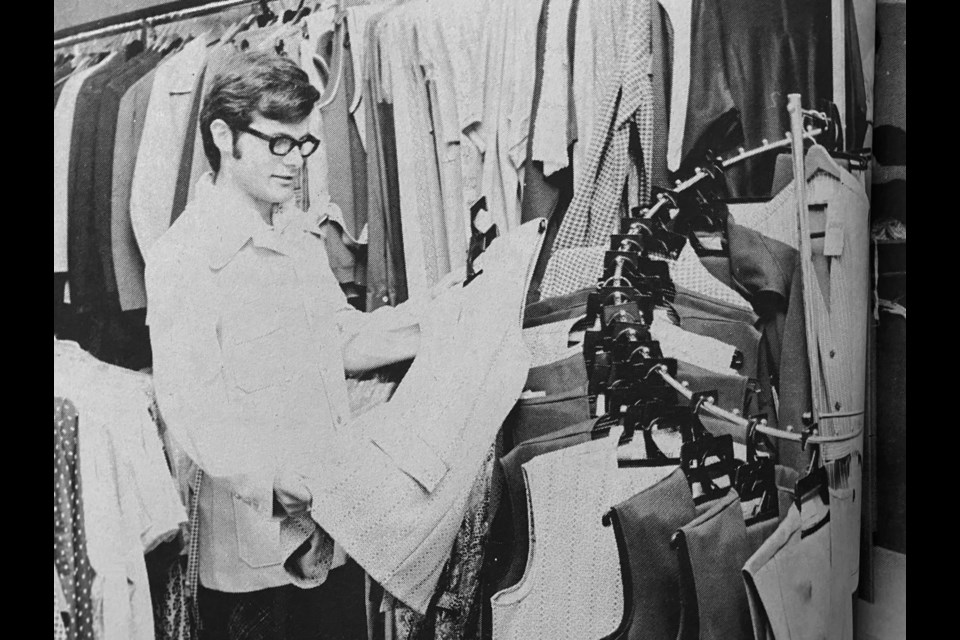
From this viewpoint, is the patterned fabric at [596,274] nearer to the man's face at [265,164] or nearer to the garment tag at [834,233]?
the garment tag at [834,233]

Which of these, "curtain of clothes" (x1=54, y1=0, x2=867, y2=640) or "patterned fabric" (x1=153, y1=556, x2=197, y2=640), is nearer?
"curtain of clothes" (x1=54, y1=0, x2=867, y2=640)

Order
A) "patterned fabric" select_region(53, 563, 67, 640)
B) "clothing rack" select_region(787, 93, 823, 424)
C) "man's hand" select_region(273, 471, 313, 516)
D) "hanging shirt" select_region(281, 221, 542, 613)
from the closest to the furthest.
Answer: "clothing rack" select_region(787, 93, 823, 424) < "hanging shirt" select_region(281, 221, 542, 613) < "man's hand" select_region(273, 471, 313, 516) < "patterned fabric" select_region(53, 563, 67, 640)

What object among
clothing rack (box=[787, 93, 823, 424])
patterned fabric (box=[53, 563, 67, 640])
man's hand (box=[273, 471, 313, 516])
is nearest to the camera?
clothing rack (box=[787, 93, 823, 424])

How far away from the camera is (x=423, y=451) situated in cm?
156

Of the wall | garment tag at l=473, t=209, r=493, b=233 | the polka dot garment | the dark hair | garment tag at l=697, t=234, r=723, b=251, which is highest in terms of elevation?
the wall

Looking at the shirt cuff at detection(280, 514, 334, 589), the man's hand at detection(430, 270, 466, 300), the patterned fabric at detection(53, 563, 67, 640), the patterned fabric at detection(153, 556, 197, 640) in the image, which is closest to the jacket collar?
the man's hand at detection(430, 270, 466, 300)

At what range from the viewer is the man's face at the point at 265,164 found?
169 centimetres

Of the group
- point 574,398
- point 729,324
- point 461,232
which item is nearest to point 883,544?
point 729,324

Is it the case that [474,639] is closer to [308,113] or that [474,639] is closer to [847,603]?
[847,603]

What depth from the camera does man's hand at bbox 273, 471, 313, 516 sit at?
163 cm

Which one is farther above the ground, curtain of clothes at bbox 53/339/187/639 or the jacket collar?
the jacket collar

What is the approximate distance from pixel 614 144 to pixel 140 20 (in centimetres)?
111

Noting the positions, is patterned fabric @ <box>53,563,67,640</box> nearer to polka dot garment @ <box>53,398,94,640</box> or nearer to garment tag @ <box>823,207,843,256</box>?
polka dot garment @ <box>53,398,94,640</box>

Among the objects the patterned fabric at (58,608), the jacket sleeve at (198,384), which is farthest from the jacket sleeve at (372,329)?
the patterned fabric at (58,608)
